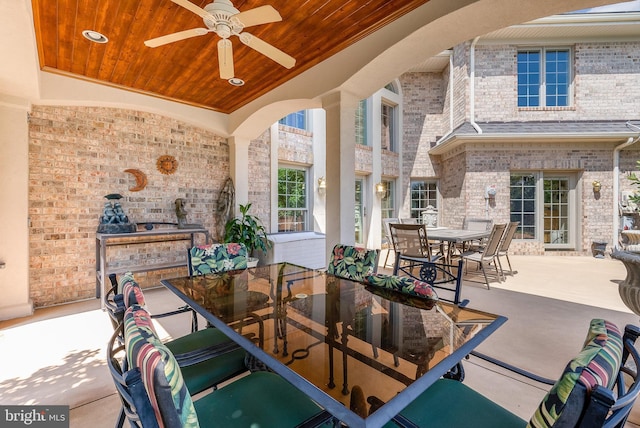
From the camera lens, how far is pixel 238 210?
500 cm

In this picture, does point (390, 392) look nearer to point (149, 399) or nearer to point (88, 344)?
point (149, 399)

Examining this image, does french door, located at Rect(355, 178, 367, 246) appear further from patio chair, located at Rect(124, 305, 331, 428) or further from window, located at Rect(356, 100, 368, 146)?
patio chair, located at Rect(124, 305, 331, 428)

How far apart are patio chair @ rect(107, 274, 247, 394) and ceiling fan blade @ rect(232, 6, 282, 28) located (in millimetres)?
1784

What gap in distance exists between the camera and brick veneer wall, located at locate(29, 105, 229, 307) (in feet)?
11.7

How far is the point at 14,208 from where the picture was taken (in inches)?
127

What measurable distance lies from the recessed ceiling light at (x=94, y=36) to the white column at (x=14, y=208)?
4.44 feet

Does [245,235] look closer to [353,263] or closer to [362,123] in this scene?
[353,263]

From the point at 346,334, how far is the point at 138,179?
163 inches

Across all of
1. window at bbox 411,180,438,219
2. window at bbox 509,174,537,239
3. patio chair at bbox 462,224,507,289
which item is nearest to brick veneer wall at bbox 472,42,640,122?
window at bbox 509,174,537,239

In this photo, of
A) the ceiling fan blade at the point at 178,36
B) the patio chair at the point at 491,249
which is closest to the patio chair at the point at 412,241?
the patio chair at the point at 491,249

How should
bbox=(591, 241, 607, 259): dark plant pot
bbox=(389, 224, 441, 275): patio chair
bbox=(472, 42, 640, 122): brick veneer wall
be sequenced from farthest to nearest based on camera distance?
bbox=(472, 42, 640, 122): brick veneer wall, bbox=(591, 241, 607, 259): dark plant pot, bbox=(389, 224, 441, 275): patio chair

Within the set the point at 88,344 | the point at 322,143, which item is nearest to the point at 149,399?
the point at 88,344

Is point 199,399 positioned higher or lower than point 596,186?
lower

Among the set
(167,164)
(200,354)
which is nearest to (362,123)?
(167,164)
